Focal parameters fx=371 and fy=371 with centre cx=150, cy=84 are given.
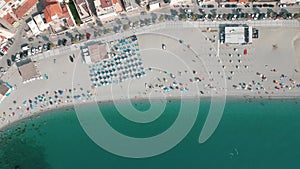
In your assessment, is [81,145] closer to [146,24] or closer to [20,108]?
[20,108]

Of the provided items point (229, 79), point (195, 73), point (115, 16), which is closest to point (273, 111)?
point (229, 79)

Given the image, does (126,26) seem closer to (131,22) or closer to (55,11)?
(131,22)

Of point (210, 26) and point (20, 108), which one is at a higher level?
point (210, 26)

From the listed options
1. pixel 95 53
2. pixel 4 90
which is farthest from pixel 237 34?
pixel 4 90

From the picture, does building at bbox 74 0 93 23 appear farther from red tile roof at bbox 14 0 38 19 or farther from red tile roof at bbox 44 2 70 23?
red tile roof at bbox 14 0 38 19

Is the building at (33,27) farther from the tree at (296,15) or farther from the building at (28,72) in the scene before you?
the tree at (296,15)
